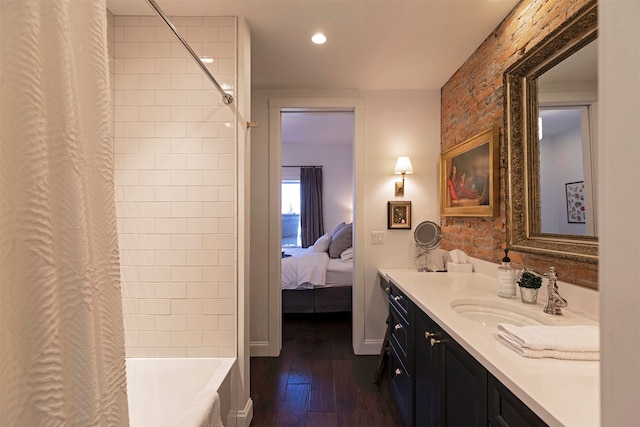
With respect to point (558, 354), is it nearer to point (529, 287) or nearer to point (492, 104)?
point (529, 287)

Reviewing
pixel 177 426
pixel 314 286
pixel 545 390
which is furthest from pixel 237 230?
pixel 314 286

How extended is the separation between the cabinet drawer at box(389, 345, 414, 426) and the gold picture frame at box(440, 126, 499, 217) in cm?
114

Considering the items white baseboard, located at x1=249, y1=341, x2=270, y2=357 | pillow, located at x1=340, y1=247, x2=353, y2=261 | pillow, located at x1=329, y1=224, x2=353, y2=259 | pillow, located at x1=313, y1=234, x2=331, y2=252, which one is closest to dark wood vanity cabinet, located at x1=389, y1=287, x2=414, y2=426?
white baseboard, located at x1=249, y1=341, x2=270, y2=357

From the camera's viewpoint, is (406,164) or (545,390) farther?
(406,164)

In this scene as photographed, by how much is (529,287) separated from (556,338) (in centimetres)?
59

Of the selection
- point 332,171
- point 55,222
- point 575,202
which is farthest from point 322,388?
point 332,171

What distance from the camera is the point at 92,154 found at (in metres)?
0.50

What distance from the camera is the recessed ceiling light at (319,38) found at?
1974 mm

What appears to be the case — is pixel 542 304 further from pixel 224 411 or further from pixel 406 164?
pixel 224 411

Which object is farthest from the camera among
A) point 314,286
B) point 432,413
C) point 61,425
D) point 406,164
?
point 314,286

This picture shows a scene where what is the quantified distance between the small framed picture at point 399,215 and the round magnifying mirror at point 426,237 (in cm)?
12

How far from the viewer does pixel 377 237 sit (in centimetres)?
280

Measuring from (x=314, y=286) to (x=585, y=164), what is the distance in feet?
9.17

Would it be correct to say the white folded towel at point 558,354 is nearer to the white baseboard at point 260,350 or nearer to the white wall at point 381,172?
the white wall at point 381,172
